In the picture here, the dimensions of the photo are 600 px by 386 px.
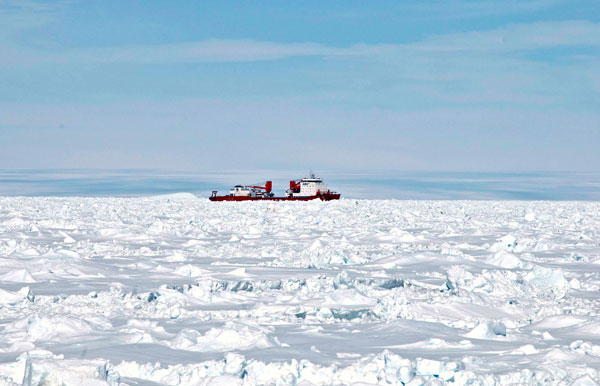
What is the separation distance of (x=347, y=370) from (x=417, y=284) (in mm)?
4459

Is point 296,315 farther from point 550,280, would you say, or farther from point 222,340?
point 550,280

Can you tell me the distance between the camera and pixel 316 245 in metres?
12.9

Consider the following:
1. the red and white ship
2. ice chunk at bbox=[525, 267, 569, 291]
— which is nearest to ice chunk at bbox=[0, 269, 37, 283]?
ice chunk at bbox=[525, 267, 569, 291]

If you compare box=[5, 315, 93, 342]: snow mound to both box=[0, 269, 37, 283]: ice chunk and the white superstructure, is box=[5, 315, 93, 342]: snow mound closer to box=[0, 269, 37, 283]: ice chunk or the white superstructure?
box=[0, 269, 37, 283]: ice chunk

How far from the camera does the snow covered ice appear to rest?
480 cm

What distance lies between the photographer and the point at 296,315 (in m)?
7.08

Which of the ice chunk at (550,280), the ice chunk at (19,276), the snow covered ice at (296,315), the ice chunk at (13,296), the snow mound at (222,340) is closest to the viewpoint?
the snow covered ice at (296,315)

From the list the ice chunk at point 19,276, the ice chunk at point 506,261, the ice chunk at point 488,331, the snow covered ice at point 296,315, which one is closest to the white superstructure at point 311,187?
the snow covered ice at point 296,315

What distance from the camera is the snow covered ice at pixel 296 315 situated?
15.8ft

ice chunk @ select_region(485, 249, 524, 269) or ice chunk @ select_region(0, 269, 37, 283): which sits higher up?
ice chunk @ select_region(485, 249, 524, 269)

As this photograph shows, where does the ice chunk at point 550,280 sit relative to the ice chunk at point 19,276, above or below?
above

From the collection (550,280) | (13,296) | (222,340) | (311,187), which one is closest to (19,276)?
(13,296)

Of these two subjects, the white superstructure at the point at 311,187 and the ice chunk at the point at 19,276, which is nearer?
the ice chunk at the point at 19,276

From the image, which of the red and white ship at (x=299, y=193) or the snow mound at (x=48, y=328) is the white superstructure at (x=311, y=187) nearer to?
the red and white ship at (x=299, y=193)
